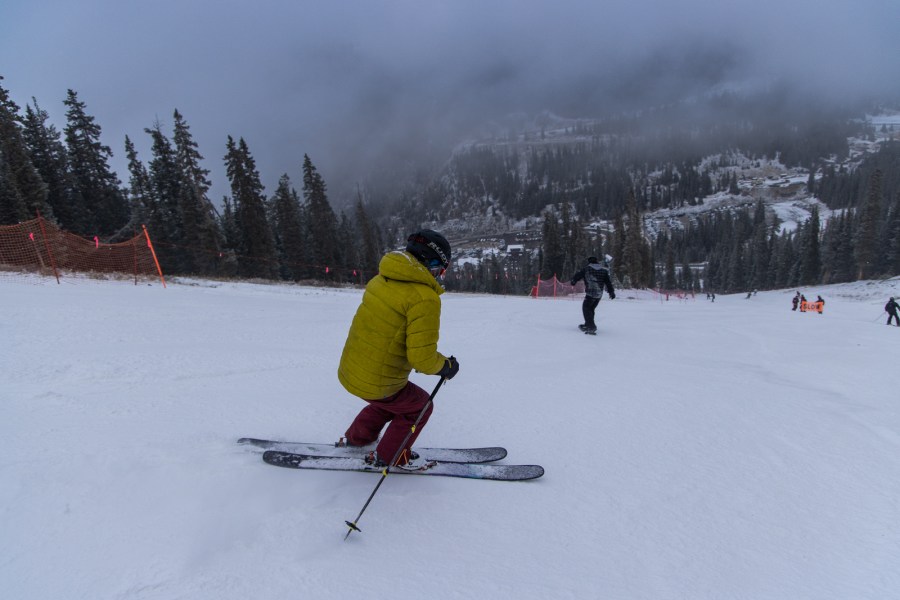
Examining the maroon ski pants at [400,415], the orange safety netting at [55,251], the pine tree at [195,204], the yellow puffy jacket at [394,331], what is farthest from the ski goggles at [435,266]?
the pine tree at [195,204]

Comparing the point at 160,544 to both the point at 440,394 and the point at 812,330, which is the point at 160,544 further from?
the point at 812,330

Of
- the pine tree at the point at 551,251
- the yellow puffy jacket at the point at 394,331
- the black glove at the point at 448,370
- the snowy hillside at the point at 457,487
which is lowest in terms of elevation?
the snowy hillside at the point at 457,487

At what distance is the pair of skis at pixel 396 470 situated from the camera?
10.3 ft

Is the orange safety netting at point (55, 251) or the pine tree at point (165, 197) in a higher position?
the pine tree at point (165, 197)

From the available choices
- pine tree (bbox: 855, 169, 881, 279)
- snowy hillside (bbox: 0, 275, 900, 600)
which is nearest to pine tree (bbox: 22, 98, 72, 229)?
snowy hillside (bbox: 0, 275, 900, 600)

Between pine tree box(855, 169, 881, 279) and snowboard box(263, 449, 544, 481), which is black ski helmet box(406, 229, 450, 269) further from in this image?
pine tree box(855, 169, 881, 279)

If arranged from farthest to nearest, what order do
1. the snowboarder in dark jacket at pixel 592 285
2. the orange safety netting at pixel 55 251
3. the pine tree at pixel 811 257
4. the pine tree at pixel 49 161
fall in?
1. the pine tree at pixel 811 257
2. the pine tree at pixel 49 161
3. the orange safety netting at pixel 55 251
4. the snowboarder in dark jacket at pixel 592 285

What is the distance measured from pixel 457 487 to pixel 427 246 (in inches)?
73.0

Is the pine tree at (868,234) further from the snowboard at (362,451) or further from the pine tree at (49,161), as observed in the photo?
the pine tree at (49,161)

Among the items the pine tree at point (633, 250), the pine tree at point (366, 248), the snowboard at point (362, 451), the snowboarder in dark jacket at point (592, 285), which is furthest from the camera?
the pine tree at point (633, 250)

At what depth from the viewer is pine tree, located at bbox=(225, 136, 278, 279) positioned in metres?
40.8

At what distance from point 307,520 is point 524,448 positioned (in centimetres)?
197

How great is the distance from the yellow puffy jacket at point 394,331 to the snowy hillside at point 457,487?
2.68ft

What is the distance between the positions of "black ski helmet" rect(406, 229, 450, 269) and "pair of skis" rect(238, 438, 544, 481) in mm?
1669
